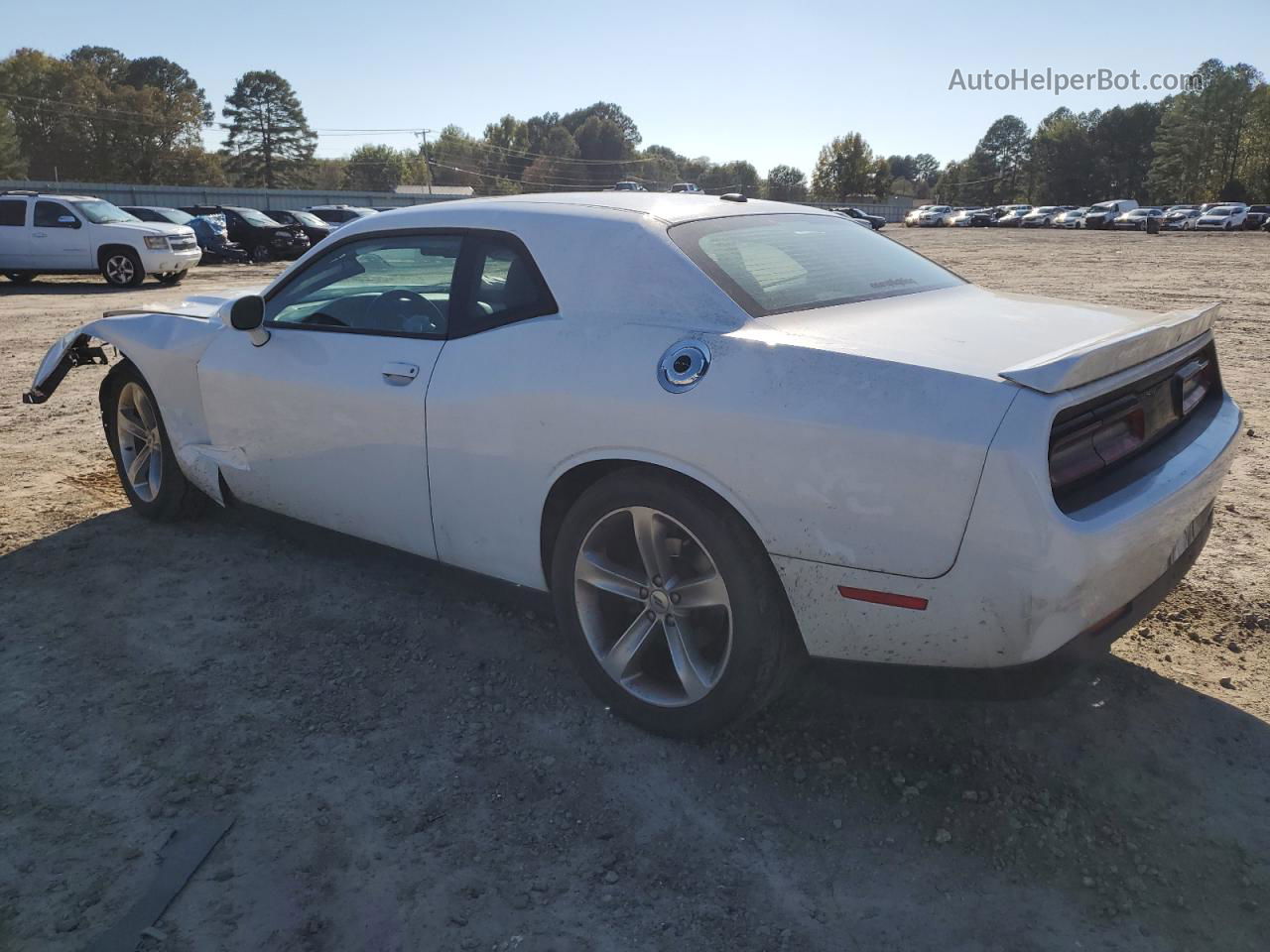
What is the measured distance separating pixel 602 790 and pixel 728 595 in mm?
657

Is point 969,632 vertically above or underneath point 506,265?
underneath

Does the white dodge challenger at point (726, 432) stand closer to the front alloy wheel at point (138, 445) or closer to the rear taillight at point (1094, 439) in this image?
the rear taillight at point (1094, 439)

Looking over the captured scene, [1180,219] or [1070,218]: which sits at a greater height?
[1070,218]

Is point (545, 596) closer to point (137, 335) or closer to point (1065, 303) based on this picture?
point (1065, 303)

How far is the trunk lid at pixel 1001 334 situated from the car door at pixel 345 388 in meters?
1.37

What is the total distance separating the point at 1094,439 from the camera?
8.04 ft

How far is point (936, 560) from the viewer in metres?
2.24

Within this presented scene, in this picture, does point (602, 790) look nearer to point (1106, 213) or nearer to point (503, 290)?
point (503, 290)

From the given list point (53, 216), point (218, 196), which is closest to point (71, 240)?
point (53, 216)

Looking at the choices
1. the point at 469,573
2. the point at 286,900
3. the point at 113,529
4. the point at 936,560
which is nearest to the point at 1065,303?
the point at 936,560

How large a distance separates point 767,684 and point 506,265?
64.7 inches

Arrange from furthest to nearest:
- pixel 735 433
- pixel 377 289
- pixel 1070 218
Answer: pixel 1070 218, pixel 377 289, pixel 735 433

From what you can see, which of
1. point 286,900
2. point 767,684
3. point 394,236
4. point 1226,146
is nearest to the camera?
point 286,900

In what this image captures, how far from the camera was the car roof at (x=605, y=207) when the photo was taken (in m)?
3.15
